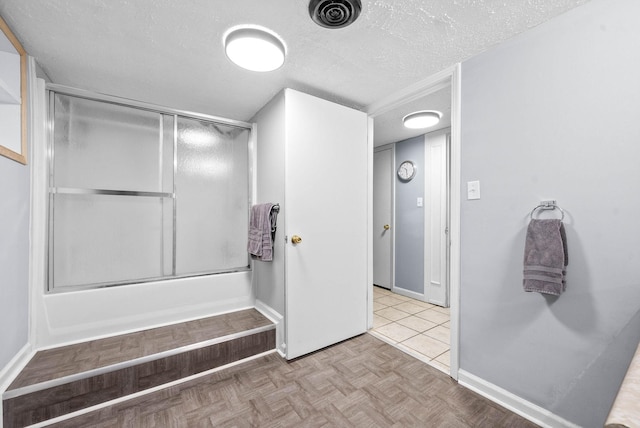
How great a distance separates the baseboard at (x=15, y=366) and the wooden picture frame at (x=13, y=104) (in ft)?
4.01

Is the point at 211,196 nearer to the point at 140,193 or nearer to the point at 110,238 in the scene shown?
the point at 140,193

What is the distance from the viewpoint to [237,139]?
9.13 ft

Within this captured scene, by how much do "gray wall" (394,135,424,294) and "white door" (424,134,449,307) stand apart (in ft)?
0.30

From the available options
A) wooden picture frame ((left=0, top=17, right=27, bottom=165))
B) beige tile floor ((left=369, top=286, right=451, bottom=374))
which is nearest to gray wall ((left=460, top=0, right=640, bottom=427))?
beige tile floor ((left=369, top=286, right=451, bottom=374))

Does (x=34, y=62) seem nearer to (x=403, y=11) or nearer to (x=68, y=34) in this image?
(x=68, y=34)

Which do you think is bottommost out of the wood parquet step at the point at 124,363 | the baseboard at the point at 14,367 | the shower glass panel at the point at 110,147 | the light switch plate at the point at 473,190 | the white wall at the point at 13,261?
the wood parquet step at the point at 124,363

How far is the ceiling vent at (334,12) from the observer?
4.21ft

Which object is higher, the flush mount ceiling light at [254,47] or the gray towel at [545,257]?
the flush mount ceiling light at [254,47]

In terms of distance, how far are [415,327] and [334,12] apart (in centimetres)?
274

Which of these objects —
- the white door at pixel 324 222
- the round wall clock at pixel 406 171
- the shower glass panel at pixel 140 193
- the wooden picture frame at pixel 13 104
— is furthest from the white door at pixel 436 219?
the wooden picture frame at pixel 13 104

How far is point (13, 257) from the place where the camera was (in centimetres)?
159

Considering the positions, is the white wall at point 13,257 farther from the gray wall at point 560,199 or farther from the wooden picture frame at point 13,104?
the gray wall at point 560,199

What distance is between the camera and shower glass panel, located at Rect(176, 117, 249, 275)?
2.49 metres

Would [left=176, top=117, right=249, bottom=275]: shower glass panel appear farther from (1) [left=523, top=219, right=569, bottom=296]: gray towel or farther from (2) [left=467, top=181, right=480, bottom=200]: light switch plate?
(1) [left=523, top=219, right=569, bottom=296]: gray towel
